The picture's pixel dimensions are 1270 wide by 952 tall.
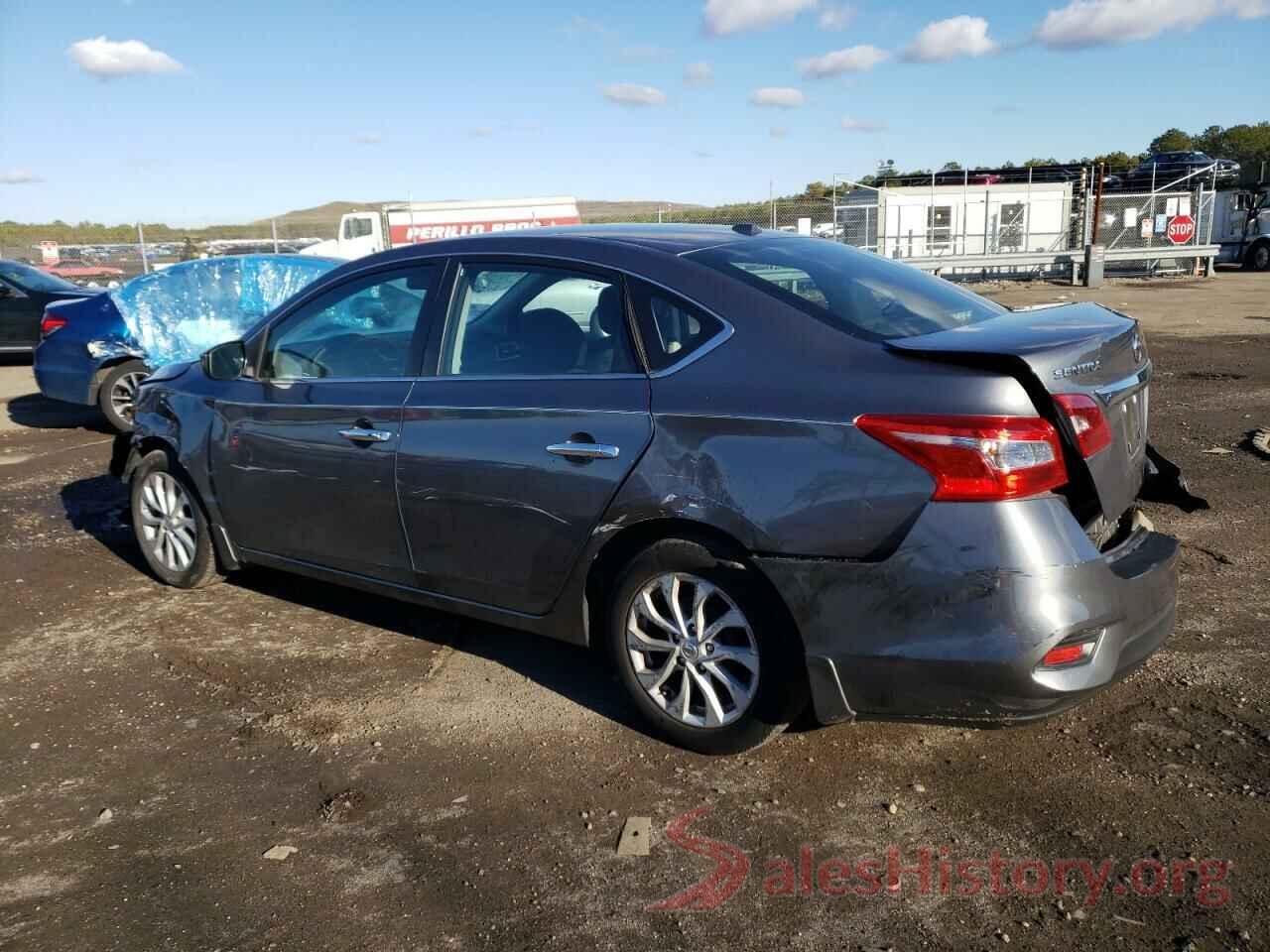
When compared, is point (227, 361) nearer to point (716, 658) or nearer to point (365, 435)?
point (365, 435)

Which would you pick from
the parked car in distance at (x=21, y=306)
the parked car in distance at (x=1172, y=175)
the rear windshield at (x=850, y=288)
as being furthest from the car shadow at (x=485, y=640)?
the parked car in distance at (x=1172, y=175)

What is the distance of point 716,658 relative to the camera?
3336 mm

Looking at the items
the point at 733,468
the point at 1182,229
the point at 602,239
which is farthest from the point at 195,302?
the point at 1182,229

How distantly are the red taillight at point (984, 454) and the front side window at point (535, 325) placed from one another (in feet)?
3.35

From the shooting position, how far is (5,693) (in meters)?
4.24

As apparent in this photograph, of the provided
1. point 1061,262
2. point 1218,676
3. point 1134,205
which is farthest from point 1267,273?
point 1218,676

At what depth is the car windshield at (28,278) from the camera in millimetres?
14422

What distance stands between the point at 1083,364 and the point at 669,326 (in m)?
1.26

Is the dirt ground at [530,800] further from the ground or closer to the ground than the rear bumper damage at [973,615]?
closer to the ground

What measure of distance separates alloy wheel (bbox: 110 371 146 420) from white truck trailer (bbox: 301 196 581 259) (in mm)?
19733

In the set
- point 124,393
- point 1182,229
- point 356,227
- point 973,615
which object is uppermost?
point 356,227

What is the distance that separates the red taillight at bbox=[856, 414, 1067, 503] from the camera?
9.20ft

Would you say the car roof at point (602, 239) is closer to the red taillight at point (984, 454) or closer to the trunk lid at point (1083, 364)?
the trunk lid at point (1083, 364)

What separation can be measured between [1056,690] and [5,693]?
3.97m
